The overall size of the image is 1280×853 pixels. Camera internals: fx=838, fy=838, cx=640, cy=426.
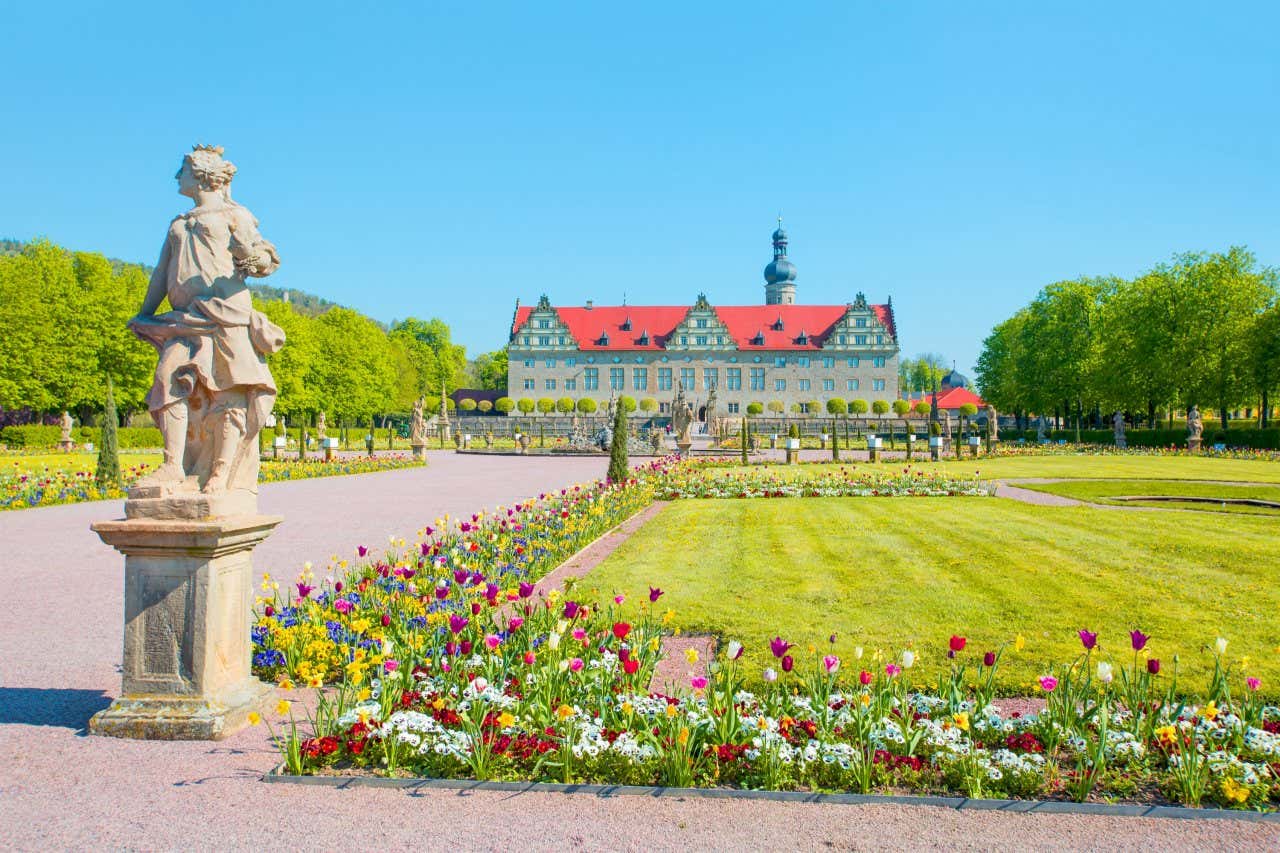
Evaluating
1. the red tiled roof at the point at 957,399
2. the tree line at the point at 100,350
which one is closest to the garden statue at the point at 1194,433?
the tree line at the point at 100,350

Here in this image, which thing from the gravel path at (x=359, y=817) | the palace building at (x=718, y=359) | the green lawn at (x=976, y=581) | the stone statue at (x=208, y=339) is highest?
the palace building at (x=718, y=359)

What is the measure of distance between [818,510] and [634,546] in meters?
4.83

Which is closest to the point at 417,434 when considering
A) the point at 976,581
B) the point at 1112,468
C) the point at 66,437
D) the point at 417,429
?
the point at 417,429

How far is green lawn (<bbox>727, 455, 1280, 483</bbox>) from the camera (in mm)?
21016

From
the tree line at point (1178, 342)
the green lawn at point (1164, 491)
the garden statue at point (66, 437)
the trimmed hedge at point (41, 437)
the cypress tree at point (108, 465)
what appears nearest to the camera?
the green lawn at point (1164, 491)

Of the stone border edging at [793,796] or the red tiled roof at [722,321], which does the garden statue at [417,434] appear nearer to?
the stone border edging at [793,796]

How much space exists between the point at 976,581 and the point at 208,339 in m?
6.93

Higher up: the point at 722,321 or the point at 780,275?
Answer: the point at 780,275

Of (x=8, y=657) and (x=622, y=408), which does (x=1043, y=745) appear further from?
(x=622, y=408)

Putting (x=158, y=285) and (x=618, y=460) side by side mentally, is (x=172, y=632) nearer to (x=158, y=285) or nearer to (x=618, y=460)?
(x=158, y=285)

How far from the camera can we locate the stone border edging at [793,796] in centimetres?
345

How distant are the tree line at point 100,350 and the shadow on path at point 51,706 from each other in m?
37.4

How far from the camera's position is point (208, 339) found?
14.6 ft

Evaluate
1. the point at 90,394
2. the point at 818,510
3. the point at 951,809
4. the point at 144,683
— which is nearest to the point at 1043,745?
the point at 951,809
